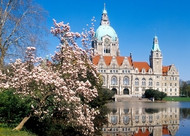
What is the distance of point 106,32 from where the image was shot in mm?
111438

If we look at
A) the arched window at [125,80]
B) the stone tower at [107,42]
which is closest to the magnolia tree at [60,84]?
the arched window at [125,80]

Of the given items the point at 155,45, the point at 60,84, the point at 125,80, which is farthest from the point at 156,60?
the point at 60,84

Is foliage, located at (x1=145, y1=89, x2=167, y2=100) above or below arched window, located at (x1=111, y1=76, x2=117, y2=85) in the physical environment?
below

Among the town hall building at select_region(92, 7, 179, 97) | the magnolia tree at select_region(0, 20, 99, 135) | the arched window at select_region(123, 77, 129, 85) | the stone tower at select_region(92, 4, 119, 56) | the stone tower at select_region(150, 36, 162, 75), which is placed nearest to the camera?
the magnolia tree at select_region(0, 20, 99, 135)

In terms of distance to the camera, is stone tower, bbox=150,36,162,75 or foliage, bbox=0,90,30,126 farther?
stone tower, bbox=150,36,162,75

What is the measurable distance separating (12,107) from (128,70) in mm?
87061

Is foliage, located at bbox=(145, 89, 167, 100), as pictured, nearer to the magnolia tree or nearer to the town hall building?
the town hall building

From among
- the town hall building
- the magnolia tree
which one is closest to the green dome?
the town hall building

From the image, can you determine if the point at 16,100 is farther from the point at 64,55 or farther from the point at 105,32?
the point at 105,32

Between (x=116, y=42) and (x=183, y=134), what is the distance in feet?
297

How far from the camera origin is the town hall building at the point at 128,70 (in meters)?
99.4

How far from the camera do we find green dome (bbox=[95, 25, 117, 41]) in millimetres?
110812

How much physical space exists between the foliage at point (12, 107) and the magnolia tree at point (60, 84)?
492mm

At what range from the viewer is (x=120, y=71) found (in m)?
99.9
